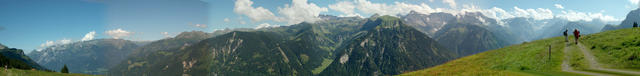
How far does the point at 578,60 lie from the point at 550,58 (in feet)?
9.95

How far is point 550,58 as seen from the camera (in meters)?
27.3

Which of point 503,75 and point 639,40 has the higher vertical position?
point 639,40

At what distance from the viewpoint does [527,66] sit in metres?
25.4

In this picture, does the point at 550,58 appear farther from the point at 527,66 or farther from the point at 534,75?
the point at 534,75

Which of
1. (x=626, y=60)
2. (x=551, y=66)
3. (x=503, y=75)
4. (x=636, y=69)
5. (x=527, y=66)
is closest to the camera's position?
(x=636, y=69)

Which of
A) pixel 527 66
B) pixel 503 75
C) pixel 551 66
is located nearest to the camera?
pixel 503 75

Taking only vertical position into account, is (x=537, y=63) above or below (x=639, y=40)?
below

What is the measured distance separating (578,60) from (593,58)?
1.79m

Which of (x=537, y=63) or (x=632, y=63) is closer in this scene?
(x=632, y=63)

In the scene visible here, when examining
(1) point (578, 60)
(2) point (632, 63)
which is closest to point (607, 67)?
(2) point (632, 63)

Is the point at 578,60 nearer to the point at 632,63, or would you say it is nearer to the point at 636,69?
the point at 632,63

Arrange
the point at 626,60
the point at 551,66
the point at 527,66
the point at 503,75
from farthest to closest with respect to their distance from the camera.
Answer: the point at 527,66 → the point at 551,66 → the point at 626,60 → the point at 503,75

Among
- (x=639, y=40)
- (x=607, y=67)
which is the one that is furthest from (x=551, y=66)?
(x=639, y=40)

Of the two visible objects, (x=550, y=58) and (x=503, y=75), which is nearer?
(x=503, y=75)
